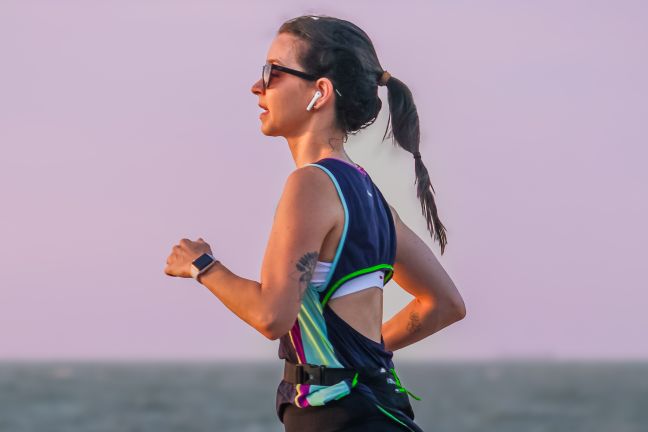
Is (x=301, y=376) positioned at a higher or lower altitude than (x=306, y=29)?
lower

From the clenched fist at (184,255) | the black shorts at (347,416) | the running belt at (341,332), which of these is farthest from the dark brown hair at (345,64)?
the black shorts at (347,416)

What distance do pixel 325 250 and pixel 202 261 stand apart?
0.40 metres

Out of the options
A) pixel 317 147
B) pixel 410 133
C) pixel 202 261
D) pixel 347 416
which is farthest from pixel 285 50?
pixel 347 416

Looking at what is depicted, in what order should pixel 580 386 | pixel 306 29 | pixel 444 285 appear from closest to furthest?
pixel 306 29, pixel 444 285, pixel 580 386

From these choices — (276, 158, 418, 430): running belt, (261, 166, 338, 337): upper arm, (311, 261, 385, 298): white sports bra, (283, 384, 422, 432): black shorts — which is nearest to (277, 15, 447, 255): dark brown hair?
(276, 158, 418, 430): running belt

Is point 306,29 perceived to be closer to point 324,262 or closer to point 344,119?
point 344,119

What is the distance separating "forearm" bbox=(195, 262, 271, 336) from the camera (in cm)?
421

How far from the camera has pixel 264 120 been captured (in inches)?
185

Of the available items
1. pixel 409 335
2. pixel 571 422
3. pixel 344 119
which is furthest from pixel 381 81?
pixel 571 422

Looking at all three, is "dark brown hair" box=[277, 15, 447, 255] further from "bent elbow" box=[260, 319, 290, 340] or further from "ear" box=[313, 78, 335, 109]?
"bent elbow" box=[260, 319, 290, 340]

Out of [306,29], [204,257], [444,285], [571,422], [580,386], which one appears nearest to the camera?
[204,257]

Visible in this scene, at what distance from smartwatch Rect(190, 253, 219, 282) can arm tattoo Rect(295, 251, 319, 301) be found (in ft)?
0.88

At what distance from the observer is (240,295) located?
4234mm

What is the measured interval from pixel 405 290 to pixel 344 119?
844 mm
